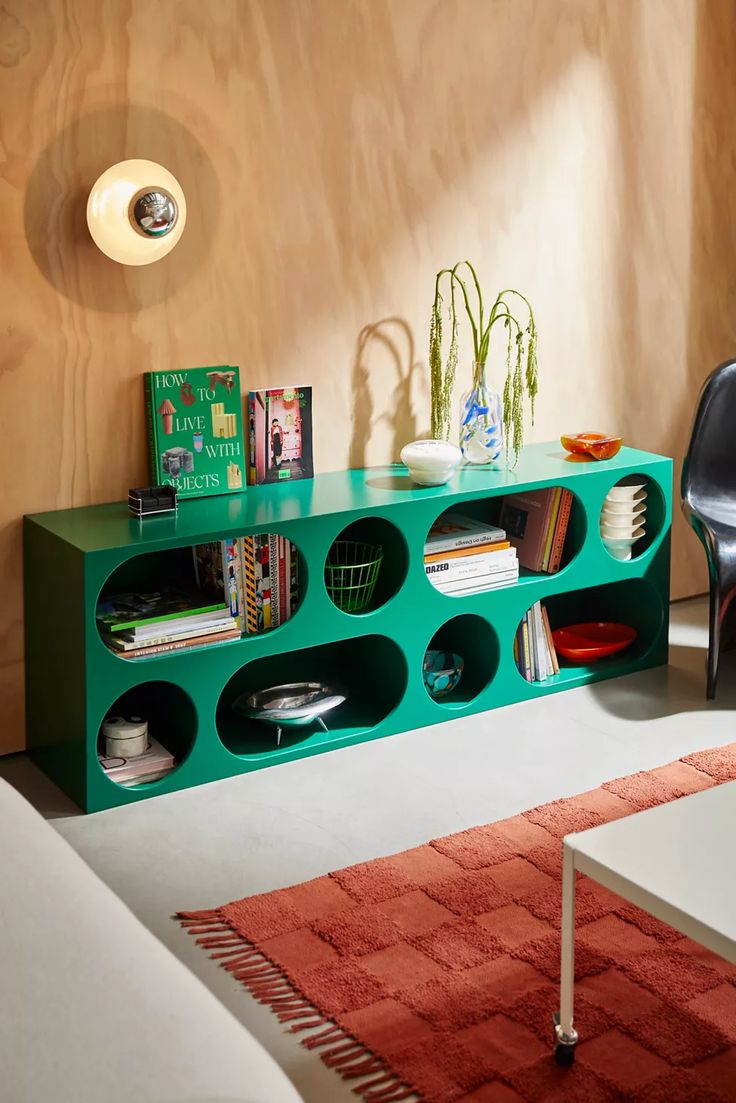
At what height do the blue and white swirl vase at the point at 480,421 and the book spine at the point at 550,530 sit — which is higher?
the blue and white swirl vase at the point at 480,421

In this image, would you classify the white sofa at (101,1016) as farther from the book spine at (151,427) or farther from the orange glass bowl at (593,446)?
the orange glass bowl at (593,446)

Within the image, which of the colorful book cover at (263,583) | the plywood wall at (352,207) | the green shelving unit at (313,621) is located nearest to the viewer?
the green shelving unit at (313,621)

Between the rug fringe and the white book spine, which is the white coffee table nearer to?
the rug fringe

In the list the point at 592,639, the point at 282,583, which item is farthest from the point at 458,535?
the point at 592,639

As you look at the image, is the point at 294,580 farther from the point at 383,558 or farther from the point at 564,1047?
the point at 564,1047

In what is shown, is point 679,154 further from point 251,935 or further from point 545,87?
point 251,935

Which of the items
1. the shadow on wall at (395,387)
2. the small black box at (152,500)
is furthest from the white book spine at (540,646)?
the small black box at (152,500)

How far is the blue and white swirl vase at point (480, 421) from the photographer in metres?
3.50

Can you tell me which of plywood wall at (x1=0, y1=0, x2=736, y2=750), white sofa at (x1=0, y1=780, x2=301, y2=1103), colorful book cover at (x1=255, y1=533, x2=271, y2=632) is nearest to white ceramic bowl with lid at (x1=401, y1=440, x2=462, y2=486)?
plywood wall at (x1=0, y1=0, x2=736, y2=750)

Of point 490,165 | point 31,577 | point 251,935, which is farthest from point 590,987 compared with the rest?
point 490,165

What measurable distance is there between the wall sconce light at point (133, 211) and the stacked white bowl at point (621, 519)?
146 centimetres

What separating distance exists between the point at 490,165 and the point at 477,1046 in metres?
2.45

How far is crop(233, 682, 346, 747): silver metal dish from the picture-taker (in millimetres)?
3078

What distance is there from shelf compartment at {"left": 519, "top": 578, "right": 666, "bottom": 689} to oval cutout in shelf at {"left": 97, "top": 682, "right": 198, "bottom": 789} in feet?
3.34
